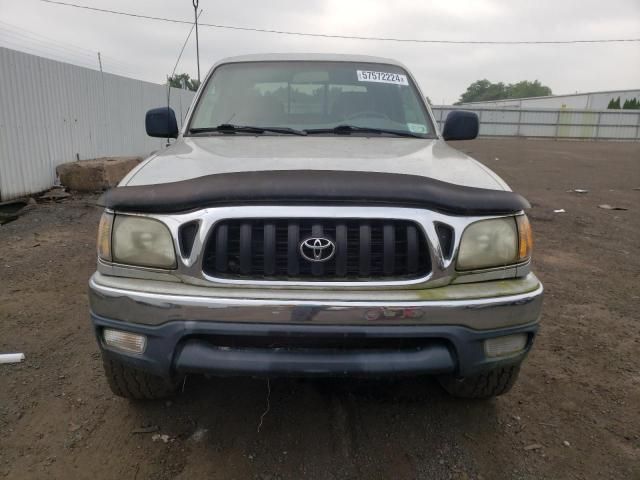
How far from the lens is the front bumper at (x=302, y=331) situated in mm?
1787

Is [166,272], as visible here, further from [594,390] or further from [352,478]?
[594,390]

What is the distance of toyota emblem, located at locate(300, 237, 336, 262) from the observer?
Result: 6.07 feet

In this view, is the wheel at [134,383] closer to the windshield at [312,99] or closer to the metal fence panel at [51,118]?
the windshield at [312,99]

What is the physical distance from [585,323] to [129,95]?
1149cm

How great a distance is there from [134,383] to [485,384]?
1.69m

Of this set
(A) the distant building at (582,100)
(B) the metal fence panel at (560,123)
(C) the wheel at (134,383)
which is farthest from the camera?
(A) the distant building at (582,100)

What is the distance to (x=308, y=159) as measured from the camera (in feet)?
7.27

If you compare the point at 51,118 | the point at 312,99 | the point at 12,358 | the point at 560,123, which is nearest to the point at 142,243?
the point at 12,358

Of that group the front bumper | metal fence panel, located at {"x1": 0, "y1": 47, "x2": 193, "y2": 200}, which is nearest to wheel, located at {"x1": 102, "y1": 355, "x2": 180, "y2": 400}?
the front bumper

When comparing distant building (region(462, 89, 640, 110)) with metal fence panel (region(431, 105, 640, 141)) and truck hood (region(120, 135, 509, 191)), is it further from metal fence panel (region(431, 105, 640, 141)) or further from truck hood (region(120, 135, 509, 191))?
truck hood (region(120, 135, 509, 191))

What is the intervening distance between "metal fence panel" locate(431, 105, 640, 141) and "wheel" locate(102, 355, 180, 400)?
1394 inches

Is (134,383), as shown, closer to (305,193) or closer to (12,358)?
(12,358)

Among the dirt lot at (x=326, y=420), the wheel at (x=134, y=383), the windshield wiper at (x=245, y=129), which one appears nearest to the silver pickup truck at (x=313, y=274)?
the wheel at (x=134, y=383)

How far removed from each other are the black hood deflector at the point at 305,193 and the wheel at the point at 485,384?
0.84 m
